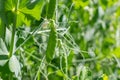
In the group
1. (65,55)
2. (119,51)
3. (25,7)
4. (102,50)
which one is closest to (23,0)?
(25,7)

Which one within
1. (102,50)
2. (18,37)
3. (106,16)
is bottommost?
(102,50)

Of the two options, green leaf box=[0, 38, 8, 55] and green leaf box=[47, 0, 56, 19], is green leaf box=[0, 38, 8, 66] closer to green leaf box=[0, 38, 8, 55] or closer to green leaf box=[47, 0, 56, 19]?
green leaf box=[0, 38, 8, 55]

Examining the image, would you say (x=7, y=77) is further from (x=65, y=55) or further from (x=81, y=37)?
(x=81, y=37)

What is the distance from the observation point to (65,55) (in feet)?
2.24

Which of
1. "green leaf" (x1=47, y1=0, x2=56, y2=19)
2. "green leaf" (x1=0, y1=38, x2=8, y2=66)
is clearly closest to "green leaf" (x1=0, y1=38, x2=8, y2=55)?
"green leaf" (x1=0, y1=38, x2=8, y2=66)

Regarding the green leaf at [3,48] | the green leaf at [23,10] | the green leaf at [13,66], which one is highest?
the green leaf at [23,10]

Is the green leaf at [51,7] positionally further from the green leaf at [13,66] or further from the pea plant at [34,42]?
the green leaf at [13,66]

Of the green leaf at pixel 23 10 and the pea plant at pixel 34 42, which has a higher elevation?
the green leaf at pixel 23 10

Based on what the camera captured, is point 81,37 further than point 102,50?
No

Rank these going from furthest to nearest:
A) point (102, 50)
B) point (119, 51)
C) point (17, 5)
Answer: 1. point (102, 50)
2. point (119, 51)
3. point (17, 5)

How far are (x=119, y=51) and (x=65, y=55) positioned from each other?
64 centimetres

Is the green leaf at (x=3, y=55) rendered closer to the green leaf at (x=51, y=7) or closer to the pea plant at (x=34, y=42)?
the pea plant at (x=34, y=42)

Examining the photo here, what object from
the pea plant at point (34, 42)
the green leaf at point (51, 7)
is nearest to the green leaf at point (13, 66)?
the pea plant at point (34, 42)

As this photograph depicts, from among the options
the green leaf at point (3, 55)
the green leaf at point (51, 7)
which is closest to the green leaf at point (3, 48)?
the green leaf at point (3, 55)
